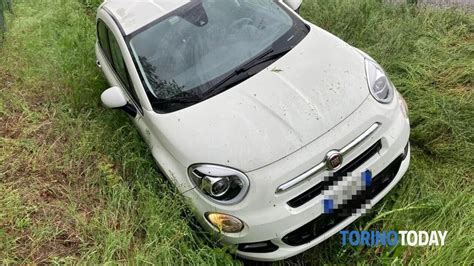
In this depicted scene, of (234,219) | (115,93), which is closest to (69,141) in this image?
(115,93)

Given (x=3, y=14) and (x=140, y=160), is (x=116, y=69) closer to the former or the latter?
(x=140, y=160)

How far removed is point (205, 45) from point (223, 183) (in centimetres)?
114

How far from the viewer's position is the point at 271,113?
8.64 feet

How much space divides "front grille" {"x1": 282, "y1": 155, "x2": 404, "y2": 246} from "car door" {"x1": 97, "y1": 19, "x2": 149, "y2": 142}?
130cm

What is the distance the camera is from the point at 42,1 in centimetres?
611

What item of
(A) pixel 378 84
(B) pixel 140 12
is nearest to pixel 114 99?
(B) pixel 140 12

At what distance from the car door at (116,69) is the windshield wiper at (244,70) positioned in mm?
603

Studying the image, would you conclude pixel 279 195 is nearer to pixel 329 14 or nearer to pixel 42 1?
pixel 329 14

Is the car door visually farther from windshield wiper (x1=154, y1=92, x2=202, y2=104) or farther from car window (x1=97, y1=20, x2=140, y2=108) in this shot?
windshield wiper (x1=154, y1=92, x2=202, y2=104)

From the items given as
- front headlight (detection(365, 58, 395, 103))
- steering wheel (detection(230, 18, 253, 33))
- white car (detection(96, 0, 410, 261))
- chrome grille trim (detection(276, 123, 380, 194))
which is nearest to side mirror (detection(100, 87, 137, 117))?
white car (detection(96, 0, 410, 261))

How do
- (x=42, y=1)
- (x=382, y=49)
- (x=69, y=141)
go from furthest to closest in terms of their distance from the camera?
1. (x=42, y=1)
2. (x=382, y=49)
3. (x=69, y=141)

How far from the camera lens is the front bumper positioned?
2400mm

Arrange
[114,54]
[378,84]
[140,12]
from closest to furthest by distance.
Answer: [378,84] < [140,12] < [114,54]

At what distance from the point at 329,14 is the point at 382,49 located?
3.22 ft
